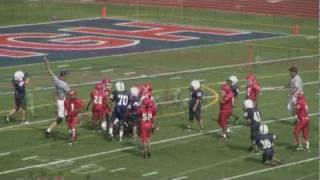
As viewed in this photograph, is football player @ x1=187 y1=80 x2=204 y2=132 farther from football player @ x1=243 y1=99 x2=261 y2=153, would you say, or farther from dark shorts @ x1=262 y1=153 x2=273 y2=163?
dark shorts @ x1=262 y1=153 x2=273 y2=163

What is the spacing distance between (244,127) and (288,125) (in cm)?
129

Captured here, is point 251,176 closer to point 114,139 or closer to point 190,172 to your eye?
point 190,172

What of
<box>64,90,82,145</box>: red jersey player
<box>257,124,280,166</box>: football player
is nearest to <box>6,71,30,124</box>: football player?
<box>64,90,82,145</box>: red jersey player

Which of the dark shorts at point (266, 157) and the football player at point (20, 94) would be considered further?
the football player at point (20, 94)

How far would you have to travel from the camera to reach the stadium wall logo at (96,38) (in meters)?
42.6

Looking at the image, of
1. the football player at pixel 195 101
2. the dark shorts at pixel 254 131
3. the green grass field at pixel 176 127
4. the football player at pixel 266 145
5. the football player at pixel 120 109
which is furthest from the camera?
the football player at pixel 195 101

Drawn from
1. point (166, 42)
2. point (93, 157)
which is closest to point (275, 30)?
point (166, 42)

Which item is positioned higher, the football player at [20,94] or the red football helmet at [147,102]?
the red football helmet at [147,102]

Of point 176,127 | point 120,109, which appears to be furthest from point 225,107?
point 120,109

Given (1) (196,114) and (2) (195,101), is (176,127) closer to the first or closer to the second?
(1) (196,114)

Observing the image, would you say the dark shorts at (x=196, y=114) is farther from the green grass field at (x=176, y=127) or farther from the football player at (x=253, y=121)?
the football player at (x=253, y=121)

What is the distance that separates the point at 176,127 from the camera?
86.7 ft

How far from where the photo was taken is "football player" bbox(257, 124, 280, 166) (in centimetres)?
2183

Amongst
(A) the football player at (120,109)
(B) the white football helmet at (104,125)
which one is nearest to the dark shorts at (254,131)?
(A) the football player at (120,109)
